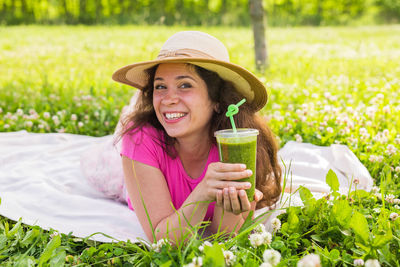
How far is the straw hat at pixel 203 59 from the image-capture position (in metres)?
2.29

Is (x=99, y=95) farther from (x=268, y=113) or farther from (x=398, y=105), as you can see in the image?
(x=398, y=105)

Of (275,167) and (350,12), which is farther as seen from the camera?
(350,12)

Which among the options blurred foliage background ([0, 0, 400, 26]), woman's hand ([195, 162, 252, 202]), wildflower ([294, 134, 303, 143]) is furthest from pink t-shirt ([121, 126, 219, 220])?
blurred foliage background ([0, 0, 400, 26])

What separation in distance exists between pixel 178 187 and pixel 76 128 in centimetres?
280

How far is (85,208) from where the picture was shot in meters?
3.30

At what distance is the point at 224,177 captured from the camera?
196 cm

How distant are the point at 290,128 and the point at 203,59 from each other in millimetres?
2615

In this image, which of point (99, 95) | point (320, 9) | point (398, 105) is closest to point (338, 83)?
point (398, 105)

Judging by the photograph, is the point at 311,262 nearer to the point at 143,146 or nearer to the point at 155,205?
the point at 155,205

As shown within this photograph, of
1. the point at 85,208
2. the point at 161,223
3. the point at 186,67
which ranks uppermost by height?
the point at 186,67

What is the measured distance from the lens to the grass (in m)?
2.08

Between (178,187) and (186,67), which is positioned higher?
(186,67)

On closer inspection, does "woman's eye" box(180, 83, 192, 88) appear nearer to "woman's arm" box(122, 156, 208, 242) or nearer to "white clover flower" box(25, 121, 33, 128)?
"woman's arm" box(122, 156, 208, 242)

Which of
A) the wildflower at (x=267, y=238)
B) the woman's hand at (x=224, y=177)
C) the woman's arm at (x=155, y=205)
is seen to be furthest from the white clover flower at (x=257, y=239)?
the woman's arm at (x=155, y=205)
